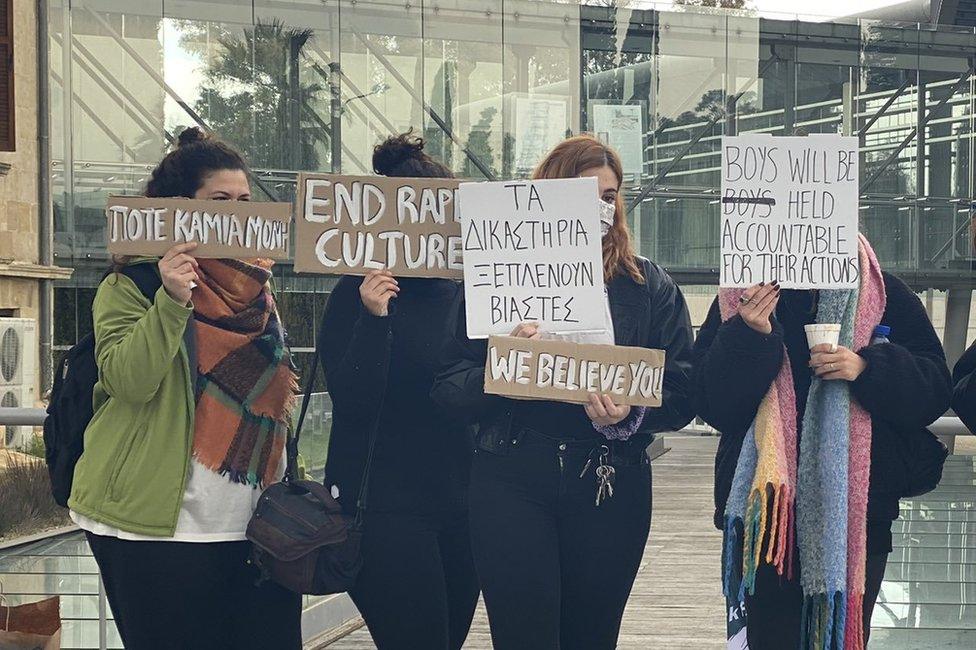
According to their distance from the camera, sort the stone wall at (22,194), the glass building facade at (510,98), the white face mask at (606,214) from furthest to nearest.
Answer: the glass building facade at (510,98) → the stone wall at (22,194) → the white face mask at (606,214)

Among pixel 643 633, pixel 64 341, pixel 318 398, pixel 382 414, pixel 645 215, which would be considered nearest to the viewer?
pixel 382 414

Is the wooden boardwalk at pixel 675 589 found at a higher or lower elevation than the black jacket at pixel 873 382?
lower

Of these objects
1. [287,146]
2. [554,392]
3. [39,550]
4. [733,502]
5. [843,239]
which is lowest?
[39,550]

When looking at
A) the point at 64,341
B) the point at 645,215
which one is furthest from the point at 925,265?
the point at 64,341

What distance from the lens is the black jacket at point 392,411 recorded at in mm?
3898

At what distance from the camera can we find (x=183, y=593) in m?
3.71

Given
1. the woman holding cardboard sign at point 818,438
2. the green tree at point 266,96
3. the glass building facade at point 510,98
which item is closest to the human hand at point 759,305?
the woman holding cardboard sign at point 818,438

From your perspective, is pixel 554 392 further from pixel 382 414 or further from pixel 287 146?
pixel 287 146

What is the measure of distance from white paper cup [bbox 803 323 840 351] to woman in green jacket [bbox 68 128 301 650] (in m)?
1.49

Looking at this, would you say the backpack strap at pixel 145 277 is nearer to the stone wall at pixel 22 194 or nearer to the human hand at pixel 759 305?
the human hand at pixel 759 305

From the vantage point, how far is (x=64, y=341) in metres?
18.4

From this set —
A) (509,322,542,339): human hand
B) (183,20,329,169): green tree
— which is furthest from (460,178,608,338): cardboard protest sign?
(183,20,329,169): green tree

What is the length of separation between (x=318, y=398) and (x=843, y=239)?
2085mm

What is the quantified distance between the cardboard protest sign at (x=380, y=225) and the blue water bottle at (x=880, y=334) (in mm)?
1142
